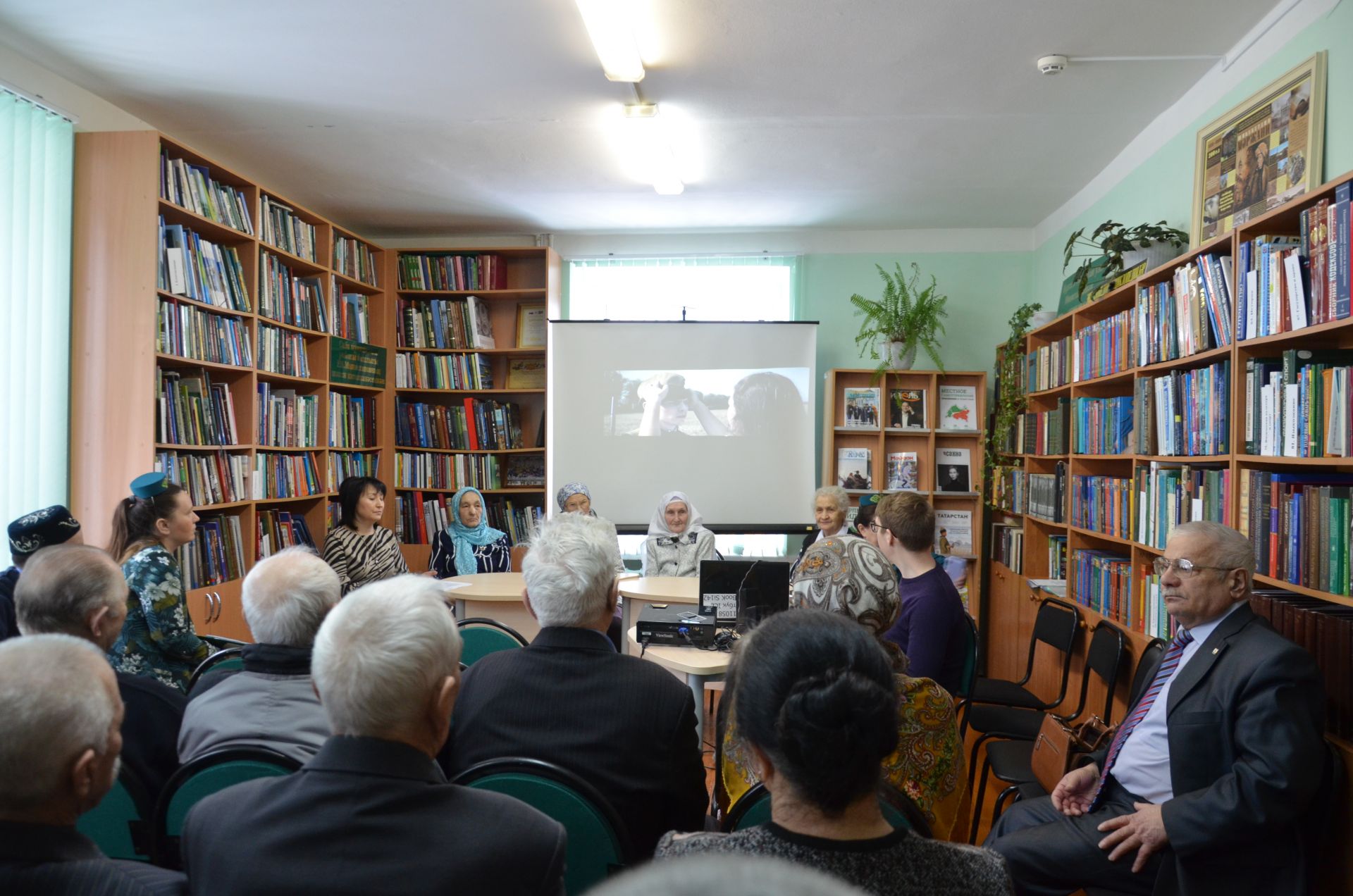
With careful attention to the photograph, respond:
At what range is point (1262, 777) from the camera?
1.84m

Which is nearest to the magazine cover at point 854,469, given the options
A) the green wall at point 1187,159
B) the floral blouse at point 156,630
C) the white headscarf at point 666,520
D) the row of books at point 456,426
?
the white headscarf at point 666,520

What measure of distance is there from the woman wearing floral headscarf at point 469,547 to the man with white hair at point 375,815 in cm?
392

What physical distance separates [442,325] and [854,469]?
3.21 metres

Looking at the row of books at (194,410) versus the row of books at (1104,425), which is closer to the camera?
the row of books at (1104,425)

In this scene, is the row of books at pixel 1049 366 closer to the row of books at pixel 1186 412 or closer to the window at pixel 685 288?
the row of books at pixel 1186 412

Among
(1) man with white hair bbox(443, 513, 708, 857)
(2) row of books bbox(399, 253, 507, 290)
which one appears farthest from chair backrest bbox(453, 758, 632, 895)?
(2) row of books bbox(399, 253, 507, 290)

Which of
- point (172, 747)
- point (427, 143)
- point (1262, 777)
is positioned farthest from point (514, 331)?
point (1262, 777)

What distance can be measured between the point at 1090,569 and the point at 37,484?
4810 mm

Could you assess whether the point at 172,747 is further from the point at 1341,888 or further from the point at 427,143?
the point at 427,143

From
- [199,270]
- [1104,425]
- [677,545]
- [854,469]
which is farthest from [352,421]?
[1104,425]

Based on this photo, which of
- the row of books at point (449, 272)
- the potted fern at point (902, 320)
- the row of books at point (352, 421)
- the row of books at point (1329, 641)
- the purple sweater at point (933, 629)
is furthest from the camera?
the row of books at point (449, 272)

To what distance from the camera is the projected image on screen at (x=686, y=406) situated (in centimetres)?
610

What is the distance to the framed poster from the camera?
2775 mm

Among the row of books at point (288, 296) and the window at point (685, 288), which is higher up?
the window at point (685, 288)
